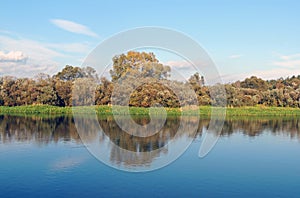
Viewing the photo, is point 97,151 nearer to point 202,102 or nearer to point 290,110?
point 202,102

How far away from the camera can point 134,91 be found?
44.0 metres

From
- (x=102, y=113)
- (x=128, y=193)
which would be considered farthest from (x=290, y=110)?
(x=128, y=193)

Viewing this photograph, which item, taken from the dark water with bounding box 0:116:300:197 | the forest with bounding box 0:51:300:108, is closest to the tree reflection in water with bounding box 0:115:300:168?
Result: the dark water with bounding box 0:116:300:197

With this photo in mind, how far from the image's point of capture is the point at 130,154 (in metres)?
18.9

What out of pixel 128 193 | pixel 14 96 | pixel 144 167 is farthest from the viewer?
pixel 14 96

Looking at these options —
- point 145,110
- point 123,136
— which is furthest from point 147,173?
point 145,110

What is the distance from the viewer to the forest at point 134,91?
145 feet

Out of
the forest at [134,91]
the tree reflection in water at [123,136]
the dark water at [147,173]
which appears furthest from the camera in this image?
the forest at [134,91]

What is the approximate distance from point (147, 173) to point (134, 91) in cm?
2883

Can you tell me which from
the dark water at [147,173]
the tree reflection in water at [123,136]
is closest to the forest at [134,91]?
the tree reflection in water at [123,136]

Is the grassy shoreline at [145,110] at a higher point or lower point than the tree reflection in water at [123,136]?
higher

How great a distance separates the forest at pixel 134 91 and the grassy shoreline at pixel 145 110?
3.61 ft

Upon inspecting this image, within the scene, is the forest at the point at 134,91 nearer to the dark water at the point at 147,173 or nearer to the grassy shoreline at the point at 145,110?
the grassy shoreline at the point at 145,110

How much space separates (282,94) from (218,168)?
40612 millimetres
